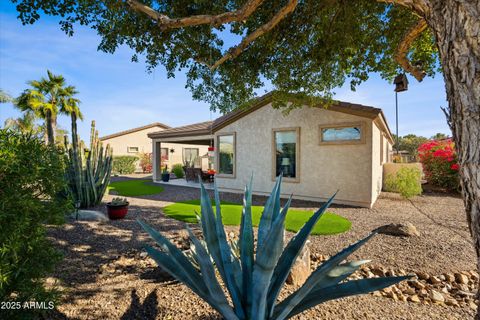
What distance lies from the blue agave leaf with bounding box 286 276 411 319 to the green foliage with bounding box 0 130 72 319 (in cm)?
211

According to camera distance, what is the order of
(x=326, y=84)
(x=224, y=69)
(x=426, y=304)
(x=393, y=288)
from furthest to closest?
1. (x=326, y=84)
2. (x=224, y=69)
3. (x=393, y=288)
4. (x=426, y=304)

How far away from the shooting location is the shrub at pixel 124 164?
926 inches

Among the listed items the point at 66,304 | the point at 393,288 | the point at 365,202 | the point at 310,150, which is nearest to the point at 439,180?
the point at 365,202

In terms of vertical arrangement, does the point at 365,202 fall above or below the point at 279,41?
below

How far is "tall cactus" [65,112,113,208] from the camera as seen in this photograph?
730cm

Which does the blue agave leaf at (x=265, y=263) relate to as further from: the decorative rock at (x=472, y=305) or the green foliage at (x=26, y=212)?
the decorative rock at (x=472, y=305)

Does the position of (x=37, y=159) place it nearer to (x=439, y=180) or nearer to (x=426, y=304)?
(x=426, y=304)

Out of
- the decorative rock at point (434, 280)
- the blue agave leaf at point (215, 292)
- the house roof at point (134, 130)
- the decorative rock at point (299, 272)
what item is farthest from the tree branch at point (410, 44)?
the house roof at point (134, 130)

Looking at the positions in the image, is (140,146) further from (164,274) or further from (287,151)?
(164,274)

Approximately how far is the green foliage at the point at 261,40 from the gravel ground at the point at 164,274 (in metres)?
4.00

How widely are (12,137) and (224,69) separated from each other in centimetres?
472

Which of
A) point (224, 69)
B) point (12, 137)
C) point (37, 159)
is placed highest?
point (224, 69)

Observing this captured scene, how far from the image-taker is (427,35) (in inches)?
221

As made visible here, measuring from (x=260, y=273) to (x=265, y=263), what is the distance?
0.09 meters
